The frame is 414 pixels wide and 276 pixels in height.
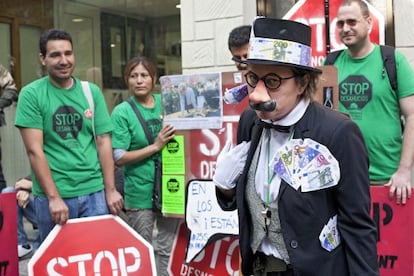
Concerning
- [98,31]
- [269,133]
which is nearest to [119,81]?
[98,31]

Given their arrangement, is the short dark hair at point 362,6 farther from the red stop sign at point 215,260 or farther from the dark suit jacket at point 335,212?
the dark suit jacket at point 335,212

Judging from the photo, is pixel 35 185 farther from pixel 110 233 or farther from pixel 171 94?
pixel 171 94

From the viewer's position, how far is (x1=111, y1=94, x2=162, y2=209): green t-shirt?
4289mm

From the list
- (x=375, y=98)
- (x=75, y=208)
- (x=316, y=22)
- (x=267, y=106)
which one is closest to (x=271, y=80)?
(x=267, y=106)

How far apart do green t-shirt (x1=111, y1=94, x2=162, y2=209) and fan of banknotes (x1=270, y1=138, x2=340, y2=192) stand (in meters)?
2.30

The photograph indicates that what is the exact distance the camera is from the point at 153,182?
14.2 feet

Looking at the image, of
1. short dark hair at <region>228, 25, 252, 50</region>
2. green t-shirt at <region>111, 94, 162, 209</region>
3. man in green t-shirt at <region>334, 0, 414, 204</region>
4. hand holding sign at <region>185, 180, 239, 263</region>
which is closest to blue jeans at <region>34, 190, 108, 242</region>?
green t-shirt at <region>111, 94, 162, 209</region>

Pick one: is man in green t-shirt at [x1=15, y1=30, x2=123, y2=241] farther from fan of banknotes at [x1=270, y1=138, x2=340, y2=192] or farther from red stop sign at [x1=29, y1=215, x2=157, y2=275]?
fan of banknotes at [x1=270, y1=138, x2=340, y2=192]

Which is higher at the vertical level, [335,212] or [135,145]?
[135,145]

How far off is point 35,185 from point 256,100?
2283 mm

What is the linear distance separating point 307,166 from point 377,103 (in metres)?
1.85

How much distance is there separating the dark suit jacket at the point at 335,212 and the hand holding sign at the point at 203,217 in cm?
186

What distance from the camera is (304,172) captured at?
6.77 feet

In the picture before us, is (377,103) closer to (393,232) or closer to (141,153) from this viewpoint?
(393,232)
